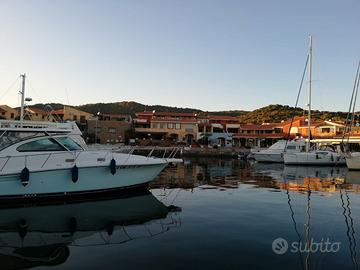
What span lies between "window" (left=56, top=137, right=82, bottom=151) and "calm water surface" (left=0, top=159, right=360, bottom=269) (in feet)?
7.90

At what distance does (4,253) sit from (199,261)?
13.8 ft

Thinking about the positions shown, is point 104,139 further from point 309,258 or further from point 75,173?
point 309,258

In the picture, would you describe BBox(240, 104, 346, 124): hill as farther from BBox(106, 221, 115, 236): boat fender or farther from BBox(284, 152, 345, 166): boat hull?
BBox(106, 221, 115, 236): boat fender

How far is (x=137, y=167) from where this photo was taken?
15.1 metres

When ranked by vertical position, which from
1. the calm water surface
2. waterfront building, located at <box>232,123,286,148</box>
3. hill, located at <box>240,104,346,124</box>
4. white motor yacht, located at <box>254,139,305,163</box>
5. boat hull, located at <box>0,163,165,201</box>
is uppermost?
hill, located at <box>240,104,346,124</box>

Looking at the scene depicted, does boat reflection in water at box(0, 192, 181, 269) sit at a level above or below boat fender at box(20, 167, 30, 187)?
below

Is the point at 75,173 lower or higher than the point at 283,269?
higher

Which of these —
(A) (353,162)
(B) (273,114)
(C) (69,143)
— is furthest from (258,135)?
(B) (273,114)

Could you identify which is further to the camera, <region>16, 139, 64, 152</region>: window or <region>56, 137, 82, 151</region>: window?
<region>56, 137, 82, 151</region>: window

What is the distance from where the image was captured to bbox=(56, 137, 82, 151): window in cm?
1423

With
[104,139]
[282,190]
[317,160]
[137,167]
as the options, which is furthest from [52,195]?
[104,139]

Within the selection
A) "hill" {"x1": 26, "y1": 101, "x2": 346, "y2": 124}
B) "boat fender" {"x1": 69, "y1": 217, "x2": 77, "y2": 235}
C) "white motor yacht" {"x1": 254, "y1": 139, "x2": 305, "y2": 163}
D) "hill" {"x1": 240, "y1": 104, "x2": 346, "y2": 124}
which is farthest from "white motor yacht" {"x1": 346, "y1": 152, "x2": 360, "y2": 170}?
"hill" {"x1": 26, "y1": 101, "x2": 346, "y2": 124}

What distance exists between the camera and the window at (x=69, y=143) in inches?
560

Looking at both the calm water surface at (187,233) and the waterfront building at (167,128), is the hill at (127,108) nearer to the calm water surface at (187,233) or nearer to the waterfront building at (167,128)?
the waterfront building at (167,128)
